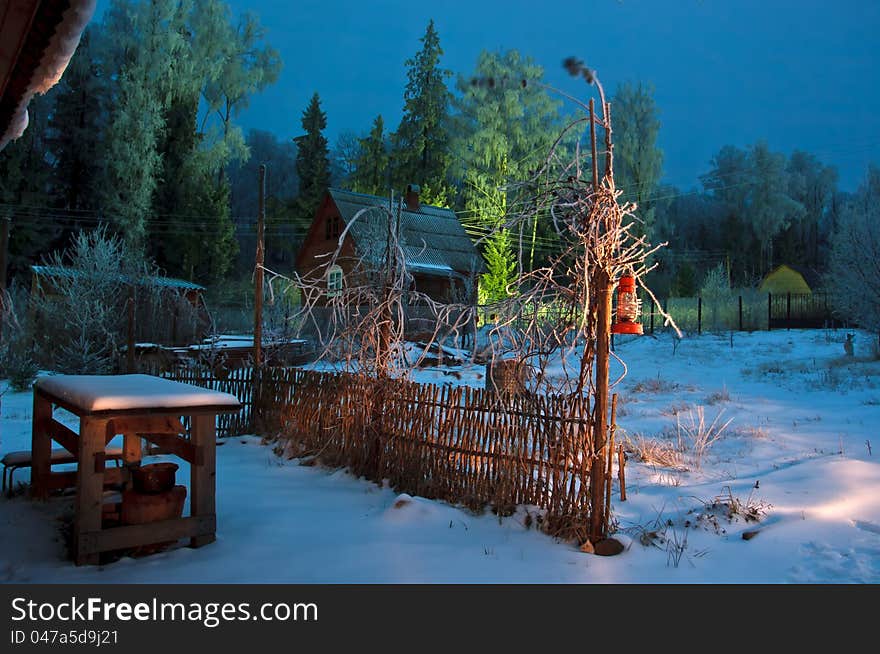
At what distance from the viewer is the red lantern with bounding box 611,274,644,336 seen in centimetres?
472

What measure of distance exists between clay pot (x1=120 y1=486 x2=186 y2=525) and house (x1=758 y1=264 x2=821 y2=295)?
3797 centimetres

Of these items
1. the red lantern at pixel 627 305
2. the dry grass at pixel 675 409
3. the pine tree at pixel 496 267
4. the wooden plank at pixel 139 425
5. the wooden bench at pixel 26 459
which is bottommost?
the wooden bench at pixel 26 459

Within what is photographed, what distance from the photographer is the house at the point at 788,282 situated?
36.8 metres

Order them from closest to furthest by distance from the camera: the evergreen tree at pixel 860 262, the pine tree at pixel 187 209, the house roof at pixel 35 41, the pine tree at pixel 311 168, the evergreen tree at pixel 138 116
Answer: the house roof at pixel 35 41, the evergreen tree at pixel 860 262, the evergreen tree at pixel 138 116, the pine tree at pixel 187 209, the pine tree at pixel 311 168

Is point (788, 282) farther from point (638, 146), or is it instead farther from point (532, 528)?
point (532, 528)

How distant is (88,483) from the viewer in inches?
166

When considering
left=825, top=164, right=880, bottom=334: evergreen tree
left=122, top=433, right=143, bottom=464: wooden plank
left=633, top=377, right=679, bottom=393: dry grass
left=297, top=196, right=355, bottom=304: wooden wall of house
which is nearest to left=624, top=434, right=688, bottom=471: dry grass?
left=122, top=433, right=143, bottom=464: wooden plank

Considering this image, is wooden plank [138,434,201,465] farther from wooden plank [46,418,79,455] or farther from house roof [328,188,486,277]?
house roof [328,188,486,277]

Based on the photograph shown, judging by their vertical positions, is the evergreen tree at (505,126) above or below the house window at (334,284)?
→ above

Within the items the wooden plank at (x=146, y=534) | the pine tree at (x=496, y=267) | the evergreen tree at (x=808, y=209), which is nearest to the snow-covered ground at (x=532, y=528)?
the wooden plank at (x=146, y=534)

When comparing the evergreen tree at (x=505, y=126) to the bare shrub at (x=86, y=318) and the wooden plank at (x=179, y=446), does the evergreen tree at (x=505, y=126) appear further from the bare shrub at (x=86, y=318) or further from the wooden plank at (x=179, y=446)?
the wooden plank at (x=179, y=446)

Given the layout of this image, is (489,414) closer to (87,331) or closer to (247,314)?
(87,331)

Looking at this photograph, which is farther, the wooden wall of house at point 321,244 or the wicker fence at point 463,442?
the wooden wall of house at point 321,244

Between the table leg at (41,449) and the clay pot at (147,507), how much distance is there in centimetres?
155
